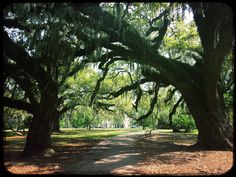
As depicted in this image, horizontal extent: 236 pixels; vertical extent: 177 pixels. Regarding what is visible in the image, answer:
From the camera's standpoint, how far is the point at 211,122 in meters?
13.2

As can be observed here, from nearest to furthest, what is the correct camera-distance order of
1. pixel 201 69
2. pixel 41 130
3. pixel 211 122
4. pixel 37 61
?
pixel 37 61, pixel 211 122, pixel 41 130, pixel 201 69

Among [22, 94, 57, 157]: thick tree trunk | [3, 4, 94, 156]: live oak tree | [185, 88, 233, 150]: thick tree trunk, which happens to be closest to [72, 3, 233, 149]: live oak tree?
[185, 88, 233, 150]: thick tree trunk

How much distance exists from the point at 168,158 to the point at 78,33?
552 centimetres

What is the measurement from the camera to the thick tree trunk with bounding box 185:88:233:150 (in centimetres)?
1289

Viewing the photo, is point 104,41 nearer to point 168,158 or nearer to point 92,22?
point 92,22

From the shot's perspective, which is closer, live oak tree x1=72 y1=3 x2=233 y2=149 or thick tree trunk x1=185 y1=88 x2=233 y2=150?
live oak tree x1=72 y1=3 x2=233 y2=149

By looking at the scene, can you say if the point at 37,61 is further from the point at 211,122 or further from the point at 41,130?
the point at 211,122

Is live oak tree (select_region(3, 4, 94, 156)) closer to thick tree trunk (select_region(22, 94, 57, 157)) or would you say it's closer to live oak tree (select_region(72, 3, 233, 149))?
thick tree trunk (select_region(22, 94, 57, 157))

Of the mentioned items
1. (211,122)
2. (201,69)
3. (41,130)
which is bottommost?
(41,130)

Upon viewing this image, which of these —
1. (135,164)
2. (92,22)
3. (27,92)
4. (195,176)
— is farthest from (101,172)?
(27,92)

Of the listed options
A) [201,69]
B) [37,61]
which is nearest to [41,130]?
[37,61]

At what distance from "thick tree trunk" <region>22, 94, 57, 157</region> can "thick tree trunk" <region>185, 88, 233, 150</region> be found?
5.85m

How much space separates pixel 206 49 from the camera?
13.7 meters

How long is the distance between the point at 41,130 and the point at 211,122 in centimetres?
693
